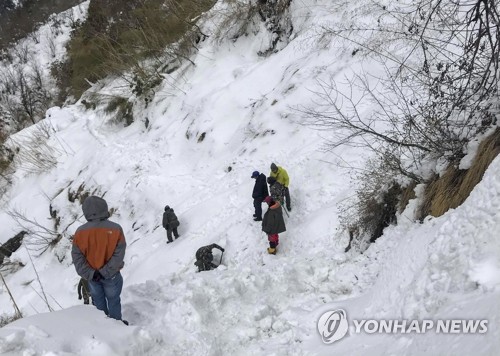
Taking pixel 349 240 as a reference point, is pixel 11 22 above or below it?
above

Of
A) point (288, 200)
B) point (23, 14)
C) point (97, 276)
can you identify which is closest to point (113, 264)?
point (97, 276)

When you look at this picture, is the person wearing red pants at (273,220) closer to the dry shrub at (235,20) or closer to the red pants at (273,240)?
the red pants at (273,240)

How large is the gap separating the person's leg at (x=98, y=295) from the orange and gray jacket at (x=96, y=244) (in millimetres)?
157

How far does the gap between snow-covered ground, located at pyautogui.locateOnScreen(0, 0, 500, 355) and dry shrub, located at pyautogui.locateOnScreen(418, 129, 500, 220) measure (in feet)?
0.85

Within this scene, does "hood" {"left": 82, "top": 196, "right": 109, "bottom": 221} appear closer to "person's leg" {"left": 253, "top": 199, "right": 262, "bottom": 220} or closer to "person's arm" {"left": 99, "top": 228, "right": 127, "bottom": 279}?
"person's arm" {"left": 99, "top": 228, "right": 127, "bottom": 279}

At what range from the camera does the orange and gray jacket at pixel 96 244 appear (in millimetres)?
3631

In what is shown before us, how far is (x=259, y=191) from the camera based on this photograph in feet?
25.7

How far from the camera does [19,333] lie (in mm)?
2744

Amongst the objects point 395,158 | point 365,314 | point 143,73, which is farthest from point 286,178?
point 143,73

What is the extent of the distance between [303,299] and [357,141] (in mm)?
4688

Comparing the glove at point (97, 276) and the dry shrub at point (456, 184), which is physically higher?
the glove at point (97, 276)

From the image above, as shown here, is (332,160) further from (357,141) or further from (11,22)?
(11,22)

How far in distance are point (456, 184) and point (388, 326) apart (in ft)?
6.30

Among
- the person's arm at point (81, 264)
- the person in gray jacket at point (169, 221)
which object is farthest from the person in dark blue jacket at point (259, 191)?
the person's arm at point (81, 264)
